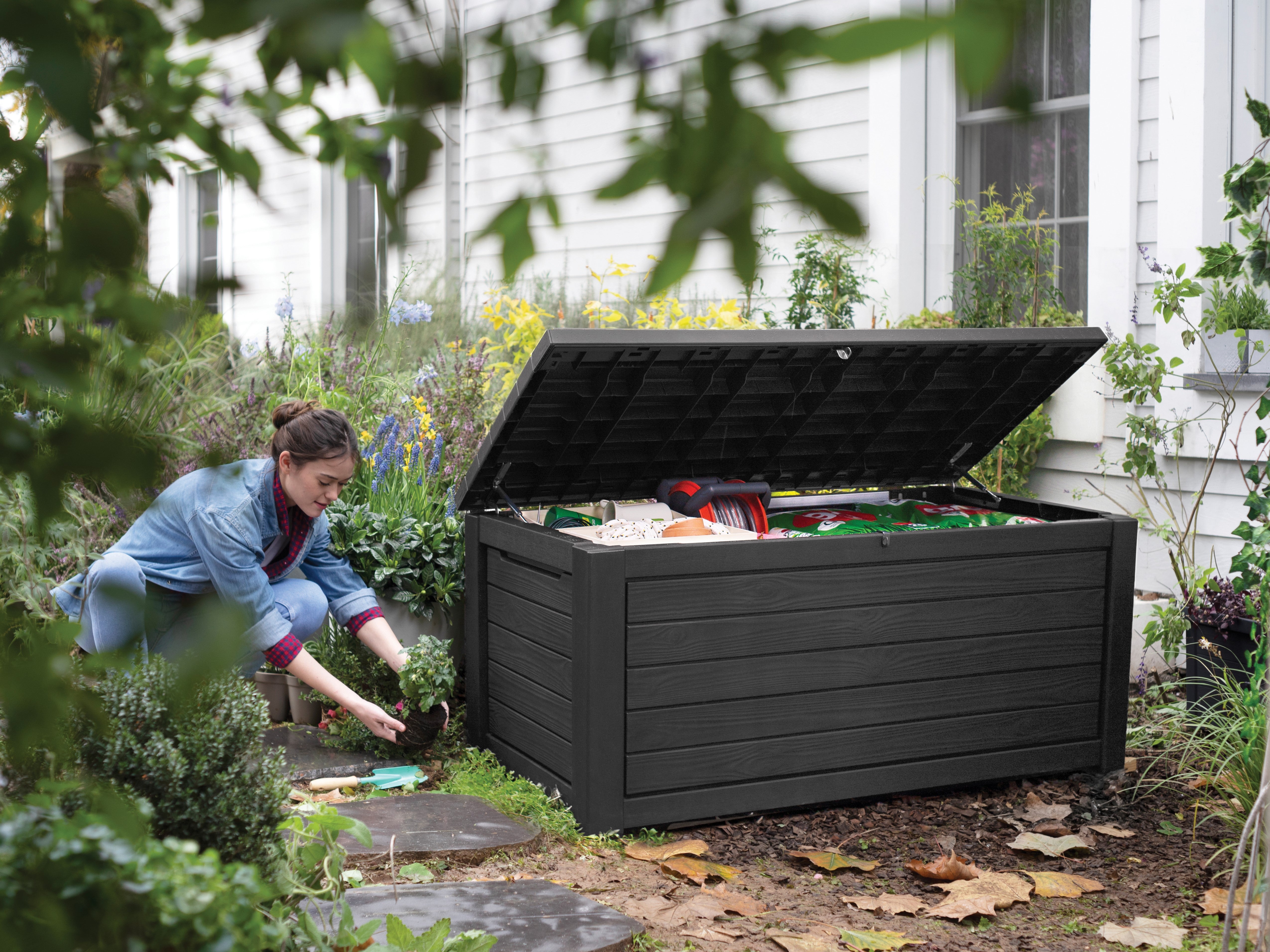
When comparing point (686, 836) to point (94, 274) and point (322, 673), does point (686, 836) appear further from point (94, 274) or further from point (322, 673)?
point (94, 274)

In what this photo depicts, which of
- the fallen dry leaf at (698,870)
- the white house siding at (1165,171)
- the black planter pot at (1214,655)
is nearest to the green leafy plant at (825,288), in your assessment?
the white house siding at (1165,171)

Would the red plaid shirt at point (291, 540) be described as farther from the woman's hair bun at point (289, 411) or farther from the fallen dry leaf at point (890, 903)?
the fallen dry leaf at point (890, 903)

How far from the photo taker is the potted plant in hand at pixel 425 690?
3.23 m

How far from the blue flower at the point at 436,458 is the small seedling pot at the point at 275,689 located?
32.9 inches

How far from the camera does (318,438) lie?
3.06 meters

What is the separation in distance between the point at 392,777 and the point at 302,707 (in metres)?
0.69

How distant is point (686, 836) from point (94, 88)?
8.51ft

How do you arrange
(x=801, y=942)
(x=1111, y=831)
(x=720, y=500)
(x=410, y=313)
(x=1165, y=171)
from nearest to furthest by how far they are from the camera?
(x=801, y=942) → (x=1111, y=831) → (x=720, y=500) → (x=1165, y=171) → (x=410, y=313)

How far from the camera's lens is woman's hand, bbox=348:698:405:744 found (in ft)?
9.90

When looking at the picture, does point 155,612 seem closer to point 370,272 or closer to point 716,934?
point 370,272

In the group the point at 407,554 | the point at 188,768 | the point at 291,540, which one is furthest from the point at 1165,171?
the point at 188,768

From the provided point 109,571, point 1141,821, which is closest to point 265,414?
point 109,571

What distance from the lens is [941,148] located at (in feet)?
16.0

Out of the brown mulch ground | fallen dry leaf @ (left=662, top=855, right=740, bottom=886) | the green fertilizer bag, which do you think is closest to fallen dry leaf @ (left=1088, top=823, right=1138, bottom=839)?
the brown mulch ground
